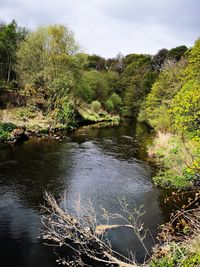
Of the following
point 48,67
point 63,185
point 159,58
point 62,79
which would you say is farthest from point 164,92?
point 159,58

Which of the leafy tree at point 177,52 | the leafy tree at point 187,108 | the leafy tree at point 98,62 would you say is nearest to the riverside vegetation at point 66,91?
the leafy tree at point 187,108

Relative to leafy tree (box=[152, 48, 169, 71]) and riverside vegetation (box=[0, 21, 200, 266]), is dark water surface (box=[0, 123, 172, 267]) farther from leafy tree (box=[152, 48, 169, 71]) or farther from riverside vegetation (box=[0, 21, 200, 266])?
leafy tree (box=[152, 48, 169, 71])

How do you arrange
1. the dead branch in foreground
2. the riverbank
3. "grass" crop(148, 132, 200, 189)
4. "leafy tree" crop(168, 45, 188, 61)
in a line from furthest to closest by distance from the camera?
"leafy tree" crop(168, 45, 188, 61) → the riverbank → "grass" crop(148, 132, 200, 189) → the dead branch in foreground

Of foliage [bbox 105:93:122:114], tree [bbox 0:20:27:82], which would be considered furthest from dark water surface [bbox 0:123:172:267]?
foliage [bbox 105:93:122:114]

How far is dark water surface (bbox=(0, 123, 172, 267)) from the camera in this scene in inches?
391

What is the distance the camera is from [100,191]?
1502cm

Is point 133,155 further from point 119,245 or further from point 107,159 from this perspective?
point 119,245

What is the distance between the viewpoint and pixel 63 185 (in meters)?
15.4

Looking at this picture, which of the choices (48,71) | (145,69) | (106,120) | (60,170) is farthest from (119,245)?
(145,69)

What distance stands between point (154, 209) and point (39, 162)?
8.98m

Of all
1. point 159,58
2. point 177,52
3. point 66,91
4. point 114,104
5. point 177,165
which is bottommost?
point 177,165

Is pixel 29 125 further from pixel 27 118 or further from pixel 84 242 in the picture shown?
pixel 84 242

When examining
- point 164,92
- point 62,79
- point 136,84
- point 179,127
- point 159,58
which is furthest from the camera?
point 159,58

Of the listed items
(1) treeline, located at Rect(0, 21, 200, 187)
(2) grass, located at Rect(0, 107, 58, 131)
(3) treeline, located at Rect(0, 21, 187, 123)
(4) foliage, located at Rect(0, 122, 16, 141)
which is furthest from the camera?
(3) treeline, located at Rect(0, 21, 187, 123)
